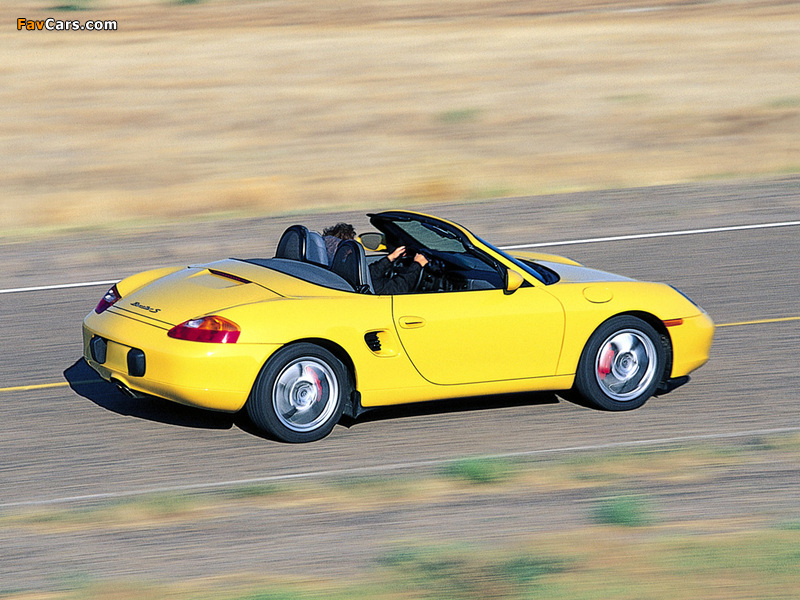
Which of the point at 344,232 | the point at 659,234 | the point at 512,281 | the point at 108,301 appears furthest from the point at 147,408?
the point at 659,234

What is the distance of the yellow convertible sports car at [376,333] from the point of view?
7098mm

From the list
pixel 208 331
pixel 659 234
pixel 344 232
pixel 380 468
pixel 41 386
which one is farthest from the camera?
pixel 659 234

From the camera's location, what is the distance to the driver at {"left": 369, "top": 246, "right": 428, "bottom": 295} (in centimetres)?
765

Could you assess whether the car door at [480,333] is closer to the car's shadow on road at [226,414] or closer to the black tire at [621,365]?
the black tire at [621,365]

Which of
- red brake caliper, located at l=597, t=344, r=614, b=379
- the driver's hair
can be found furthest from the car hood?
the driver's hair

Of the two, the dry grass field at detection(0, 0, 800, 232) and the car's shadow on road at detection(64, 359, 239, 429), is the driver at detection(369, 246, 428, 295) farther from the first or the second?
the dry grass field at detection(0, 0, 800, 232)

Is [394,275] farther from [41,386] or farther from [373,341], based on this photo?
[41,386]

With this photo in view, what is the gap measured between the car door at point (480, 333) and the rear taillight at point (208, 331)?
40.2 inches

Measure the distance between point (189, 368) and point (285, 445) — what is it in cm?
79

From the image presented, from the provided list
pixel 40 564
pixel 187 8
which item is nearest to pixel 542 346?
pixel 40 564

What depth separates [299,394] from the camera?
7.26 m

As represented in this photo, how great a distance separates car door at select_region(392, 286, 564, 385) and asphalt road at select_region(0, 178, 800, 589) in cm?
39

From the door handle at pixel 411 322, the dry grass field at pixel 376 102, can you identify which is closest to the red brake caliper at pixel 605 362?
the door handle at pixel 411 322

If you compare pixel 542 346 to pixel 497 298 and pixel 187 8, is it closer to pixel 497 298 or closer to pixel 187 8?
pixel 497 298
